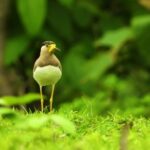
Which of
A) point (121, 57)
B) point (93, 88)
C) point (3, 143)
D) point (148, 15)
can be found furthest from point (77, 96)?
point (3, 143)

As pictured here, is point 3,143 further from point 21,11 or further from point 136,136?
point 21,11

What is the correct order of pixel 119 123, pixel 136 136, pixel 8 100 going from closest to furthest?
pixel 8 100 → pixel 136 136 → pixel 119 123

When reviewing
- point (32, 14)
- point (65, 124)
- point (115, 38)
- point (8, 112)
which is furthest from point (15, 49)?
point (65, 124)

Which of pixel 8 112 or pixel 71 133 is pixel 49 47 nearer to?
pixel 71 133

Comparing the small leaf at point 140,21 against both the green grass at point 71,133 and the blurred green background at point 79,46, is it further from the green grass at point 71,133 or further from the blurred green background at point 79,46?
the green grass at point 71,133

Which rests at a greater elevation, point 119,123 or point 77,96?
point 77,96

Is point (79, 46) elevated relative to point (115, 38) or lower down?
elevated

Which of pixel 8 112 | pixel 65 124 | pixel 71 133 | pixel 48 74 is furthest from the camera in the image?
pixel 48 74
